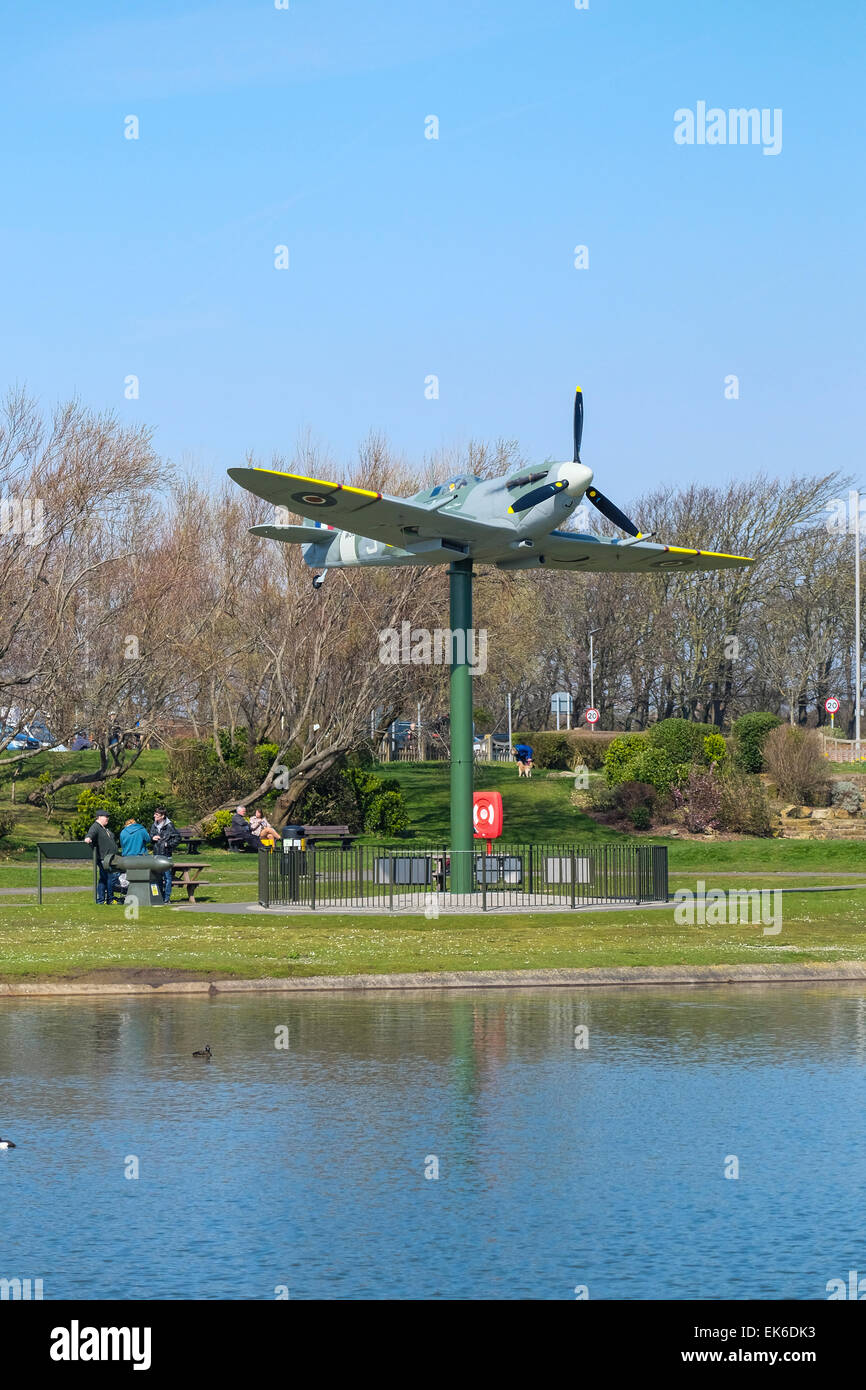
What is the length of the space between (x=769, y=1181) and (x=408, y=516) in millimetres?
19752

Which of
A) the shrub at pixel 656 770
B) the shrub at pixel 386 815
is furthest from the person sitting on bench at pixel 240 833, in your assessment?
the shrub at pixel 656 770

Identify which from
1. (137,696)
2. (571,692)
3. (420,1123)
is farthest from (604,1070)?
(571,692)

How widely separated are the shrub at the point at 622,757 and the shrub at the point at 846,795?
711 centimetres

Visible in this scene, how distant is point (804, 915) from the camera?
25812 mm

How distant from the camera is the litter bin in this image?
27234 mm

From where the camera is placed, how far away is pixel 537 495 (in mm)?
28078

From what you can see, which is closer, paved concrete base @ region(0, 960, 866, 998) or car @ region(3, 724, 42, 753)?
A: paved concrete base @ region(0, 960, 866, 998)

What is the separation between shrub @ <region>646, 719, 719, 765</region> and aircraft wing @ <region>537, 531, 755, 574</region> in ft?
76.4

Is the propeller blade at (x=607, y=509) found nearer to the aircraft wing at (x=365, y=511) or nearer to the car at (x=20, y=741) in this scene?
the aircraft wing at (x=365, y=511)

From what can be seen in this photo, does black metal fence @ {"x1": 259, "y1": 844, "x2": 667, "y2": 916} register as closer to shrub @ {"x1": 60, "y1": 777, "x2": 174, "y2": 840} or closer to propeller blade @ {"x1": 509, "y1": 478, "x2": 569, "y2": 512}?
propeller blade @ {"x1": 509, "y1": 478, "x2": 569, "y2": 512}

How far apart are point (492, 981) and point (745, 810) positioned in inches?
1275

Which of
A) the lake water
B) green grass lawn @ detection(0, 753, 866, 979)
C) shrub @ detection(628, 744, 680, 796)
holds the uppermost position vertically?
shrub @ detection(628, 744, 680, 796)

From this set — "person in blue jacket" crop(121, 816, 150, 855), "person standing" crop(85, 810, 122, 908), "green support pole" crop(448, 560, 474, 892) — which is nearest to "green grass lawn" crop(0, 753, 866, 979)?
"person standing" crop(85, 810, 122, 908)
